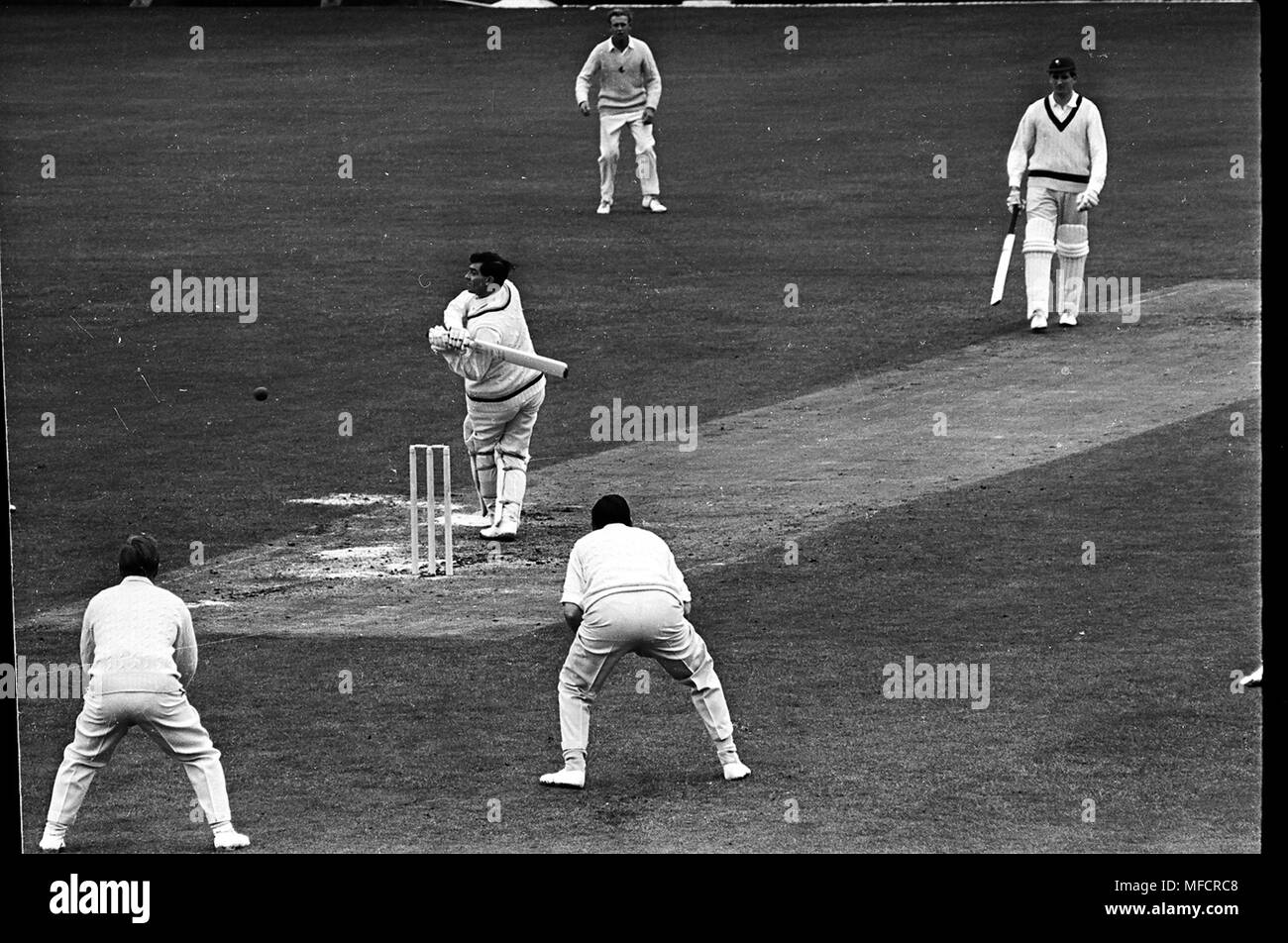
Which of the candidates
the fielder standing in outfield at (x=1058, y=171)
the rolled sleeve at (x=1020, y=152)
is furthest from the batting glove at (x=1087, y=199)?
the rolled sleeve at (x=1020, y=152)

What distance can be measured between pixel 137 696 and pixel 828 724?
A: 14.1 ft

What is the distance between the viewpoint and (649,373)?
22.5 m

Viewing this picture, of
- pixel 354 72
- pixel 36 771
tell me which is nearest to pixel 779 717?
pixel 36 771

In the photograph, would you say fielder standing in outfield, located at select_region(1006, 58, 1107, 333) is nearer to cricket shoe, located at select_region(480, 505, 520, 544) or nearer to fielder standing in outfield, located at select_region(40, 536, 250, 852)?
cricket shoe, located at select_region(480, 505, 520, 544)

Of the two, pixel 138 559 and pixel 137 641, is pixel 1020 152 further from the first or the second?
pixel 137 641

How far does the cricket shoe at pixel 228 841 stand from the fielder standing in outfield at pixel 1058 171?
12246 millimetres

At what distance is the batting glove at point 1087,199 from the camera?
22.1 m

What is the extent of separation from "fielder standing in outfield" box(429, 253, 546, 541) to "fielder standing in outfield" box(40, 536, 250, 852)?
17.3ft

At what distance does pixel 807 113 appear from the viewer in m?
30.7

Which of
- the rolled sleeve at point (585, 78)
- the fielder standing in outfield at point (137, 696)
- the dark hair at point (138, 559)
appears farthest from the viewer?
the rolled sleeve at point (585, 78)

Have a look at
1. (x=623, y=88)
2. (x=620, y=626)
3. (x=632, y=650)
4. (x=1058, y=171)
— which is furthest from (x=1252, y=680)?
(x=623, y=88)

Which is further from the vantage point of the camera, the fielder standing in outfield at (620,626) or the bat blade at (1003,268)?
the bat blade at (1003,268)

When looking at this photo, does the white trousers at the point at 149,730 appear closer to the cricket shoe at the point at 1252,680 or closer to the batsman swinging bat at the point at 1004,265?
the cricket shoe at the point at 1252,680

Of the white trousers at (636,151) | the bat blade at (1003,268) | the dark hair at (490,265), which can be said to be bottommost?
the dark hair at (490,265)
